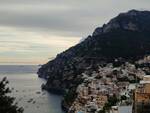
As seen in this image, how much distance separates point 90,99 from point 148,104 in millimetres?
39456

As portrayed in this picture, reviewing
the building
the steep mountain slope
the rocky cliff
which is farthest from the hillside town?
the building

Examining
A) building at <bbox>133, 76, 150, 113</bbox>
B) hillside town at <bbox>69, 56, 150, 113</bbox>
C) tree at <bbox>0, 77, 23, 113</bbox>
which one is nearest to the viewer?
tree at <bbox>0, 77, 23, 113</bbox>

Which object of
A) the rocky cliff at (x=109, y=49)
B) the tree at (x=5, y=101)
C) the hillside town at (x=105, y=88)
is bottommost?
the hillside town at (x=105, y=88)

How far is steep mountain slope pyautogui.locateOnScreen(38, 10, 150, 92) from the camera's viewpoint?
128125 mm

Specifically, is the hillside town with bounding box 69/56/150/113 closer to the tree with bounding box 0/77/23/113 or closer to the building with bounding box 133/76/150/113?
the building with bounding box 133/76/150/113

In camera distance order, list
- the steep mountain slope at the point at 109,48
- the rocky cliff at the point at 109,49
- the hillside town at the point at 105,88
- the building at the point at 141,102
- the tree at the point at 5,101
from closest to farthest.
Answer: the tree at the point at 5,101
the building at the point at 141,102
the hillside town at the point at 105,88
the rocky cliff at the point at 109,49
the steep mountain slope at the point at 109,48

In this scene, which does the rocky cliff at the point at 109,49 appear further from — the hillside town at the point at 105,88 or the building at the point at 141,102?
the building at the point at 141,102

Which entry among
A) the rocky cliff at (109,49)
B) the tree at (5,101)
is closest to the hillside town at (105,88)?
the rocky cliff at (109,49)

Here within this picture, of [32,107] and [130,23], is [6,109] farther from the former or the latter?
[130,23]

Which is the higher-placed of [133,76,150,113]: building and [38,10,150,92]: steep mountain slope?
[38,10,150,92]: steep mountain slope

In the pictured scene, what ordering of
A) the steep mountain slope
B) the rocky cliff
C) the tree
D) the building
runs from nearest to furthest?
the tree → the building → the rocky cliff → the steep mountain slope

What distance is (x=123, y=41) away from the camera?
465ft

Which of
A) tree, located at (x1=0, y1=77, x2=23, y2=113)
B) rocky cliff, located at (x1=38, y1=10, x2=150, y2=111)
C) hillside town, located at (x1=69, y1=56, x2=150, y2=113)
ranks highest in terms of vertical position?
rocky cliff, located at (x1=38, y1=10, x2=150, y2=111)

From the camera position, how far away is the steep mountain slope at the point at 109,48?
128 m
